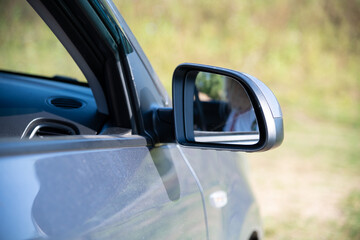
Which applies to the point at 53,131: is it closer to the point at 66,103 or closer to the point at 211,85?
the point at 66,103

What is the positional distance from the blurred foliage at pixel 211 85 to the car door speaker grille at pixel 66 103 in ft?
1.70

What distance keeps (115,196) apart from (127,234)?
0.12m

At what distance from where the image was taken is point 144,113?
5.78 feet

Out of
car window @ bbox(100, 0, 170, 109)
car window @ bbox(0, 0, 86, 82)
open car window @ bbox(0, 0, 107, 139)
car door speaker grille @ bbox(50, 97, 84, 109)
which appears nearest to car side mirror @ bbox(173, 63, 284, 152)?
car window @ bbox(100, 0, 170, 109)

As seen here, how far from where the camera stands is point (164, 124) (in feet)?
5.82

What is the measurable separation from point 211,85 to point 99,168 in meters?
1.00

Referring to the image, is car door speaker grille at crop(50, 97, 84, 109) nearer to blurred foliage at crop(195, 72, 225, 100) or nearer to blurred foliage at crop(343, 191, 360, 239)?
blurred foliage at crop(195, 72, 225, 100)

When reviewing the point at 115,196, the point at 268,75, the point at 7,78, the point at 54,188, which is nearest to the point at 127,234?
the point at 115,196

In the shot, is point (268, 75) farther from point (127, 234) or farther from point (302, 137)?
point (127, 234)

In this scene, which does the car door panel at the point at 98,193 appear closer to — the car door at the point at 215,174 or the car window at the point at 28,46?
the car door at the point at 215,174

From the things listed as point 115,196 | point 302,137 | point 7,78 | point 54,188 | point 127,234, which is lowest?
point 302,137

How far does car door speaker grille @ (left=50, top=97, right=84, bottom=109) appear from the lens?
6.41ft

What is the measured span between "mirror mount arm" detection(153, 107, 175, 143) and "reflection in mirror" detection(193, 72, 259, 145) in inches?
3.9

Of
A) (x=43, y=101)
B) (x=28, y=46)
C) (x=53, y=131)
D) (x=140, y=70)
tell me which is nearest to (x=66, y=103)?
(x=43, y=101)
